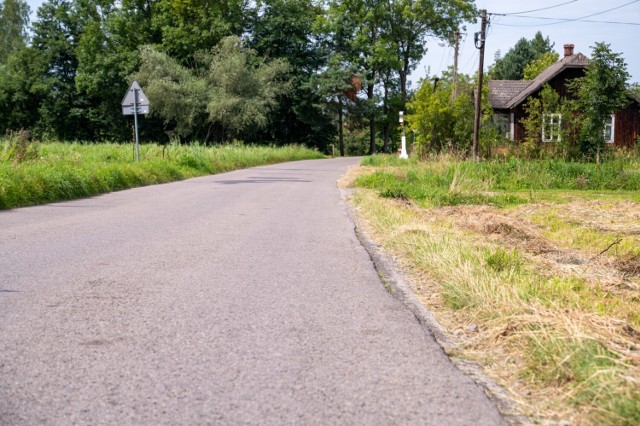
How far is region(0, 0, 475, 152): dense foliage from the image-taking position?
59.1m

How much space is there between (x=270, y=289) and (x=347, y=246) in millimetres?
2866

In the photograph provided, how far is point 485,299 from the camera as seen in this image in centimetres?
500

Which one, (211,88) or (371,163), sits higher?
(211,88)

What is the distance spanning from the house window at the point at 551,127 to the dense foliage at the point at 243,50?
31587mm

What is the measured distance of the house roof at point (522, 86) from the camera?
3931 centimetres

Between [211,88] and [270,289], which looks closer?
[270,289]

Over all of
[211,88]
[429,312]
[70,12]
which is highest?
[70,12]

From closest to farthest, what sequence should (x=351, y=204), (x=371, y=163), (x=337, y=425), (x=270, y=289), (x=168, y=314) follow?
(x=337, y=425) → (x=168, y=314) → (x=270, y=289) → (x=351, y=204) → (x=371, y=163)

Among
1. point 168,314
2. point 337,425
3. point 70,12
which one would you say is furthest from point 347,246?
point 70,12

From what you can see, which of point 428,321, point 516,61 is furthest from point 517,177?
point 516,61

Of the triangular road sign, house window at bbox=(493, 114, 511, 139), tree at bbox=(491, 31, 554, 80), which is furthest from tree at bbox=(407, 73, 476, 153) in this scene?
tree at bbox=(491, 31, 554, 80)

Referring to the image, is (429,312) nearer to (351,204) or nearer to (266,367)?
(266,367)

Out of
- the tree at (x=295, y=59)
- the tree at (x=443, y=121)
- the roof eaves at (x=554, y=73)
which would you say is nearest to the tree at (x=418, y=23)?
the tree at (x=295, y=59)

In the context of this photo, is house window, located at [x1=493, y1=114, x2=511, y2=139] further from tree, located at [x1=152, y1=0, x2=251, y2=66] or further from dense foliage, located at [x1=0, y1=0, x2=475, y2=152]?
tree, located at [x1=152, y1=0, x2=251, y2=66]
